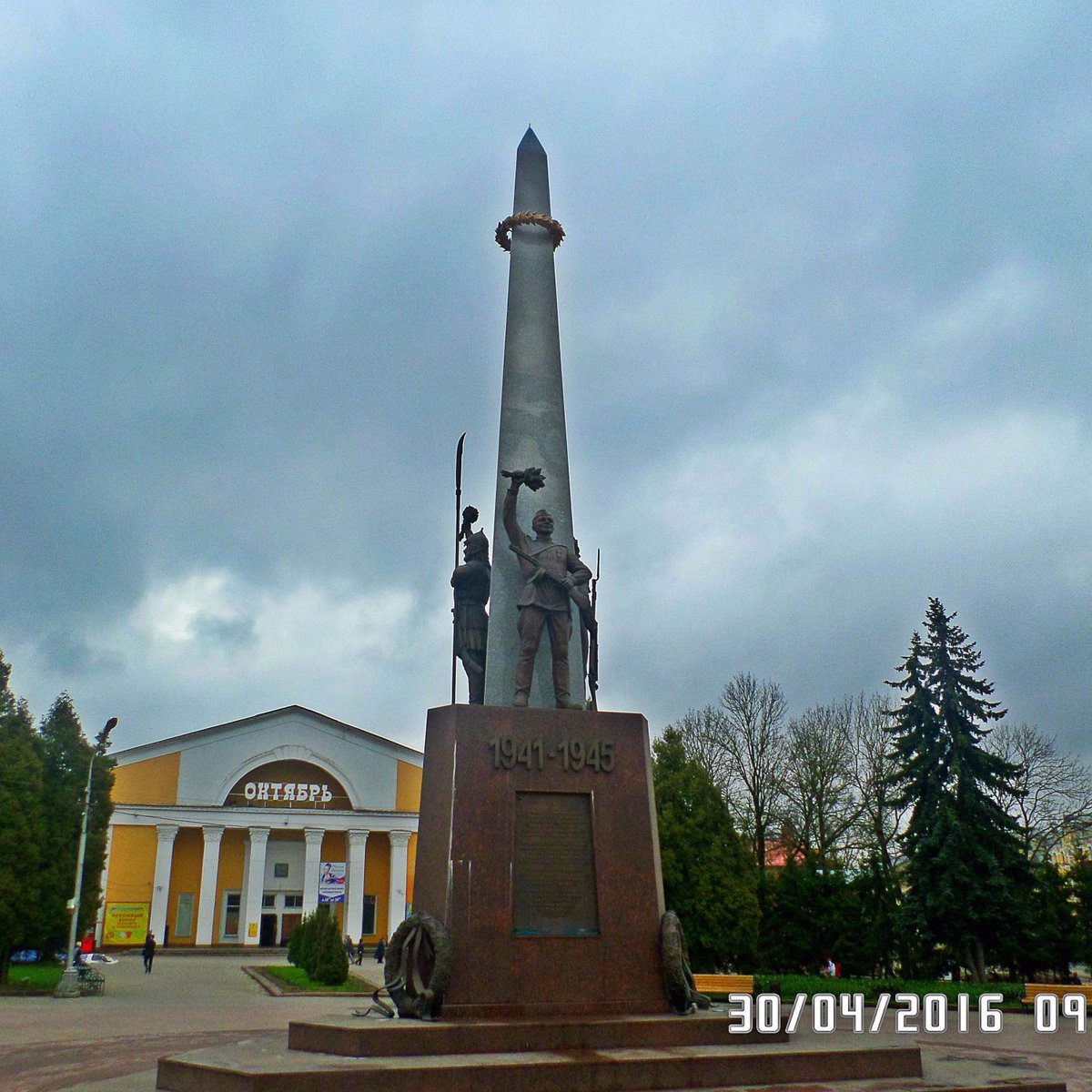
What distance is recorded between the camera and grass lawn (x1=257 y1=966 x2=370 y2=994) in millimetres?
23917

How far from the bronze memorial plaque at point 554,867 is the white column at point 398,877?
132 ft

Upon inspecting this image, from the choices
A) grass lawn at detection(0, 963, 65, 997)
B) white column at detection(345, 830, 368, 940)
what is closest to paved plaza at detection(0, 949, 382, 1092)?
grass lawn at detection(0, 963, 65, 997)

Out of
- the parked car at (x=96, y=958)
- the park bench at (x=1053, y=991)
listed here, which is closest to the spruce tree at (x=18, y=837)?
the parked car at (x=96, y=958)

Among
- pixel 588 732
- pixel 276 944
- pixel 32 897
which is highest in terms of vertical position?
pixel 588 732

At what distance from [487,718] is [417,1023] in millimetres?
2420

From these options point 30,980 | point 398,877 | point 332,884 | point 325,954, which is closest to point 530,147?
point 325,954

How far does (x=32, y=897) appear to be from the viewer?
23.0 meters

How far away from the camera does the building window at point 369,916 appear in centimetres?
4831

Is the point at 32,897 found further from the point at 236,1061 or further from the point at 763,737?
the point at 763,737

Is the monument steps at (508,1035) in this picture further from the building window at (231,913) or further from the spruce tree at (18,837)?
the building window at (231,913)

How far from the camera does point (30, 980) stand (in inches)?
982

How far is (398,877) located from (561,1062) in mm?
42686

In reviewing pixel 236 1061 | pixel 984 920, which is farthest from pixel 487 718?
pixel 984 920

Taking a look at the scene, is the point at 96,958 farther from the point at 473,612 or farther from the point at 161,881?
the point at 473,612
